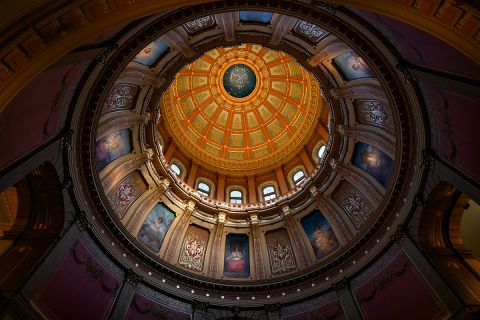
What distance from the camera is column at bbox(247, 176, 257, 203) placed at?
85.4 ft

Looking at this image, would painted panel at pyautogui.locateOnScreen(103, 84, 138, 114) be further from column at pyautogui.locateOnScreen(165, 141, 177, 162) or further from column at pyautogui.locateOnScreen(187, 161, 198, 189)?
column at pyautogui.locateOnScreen(187, 161, 198, 189)

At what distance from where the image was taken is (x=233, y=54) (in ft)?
97.5

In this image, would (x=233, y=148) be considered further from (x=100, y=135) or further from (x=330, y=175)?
(x=100, y=135)

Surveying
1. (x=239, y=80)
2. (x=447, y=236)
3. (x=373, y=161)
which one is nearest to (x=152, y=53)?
(x=373, y=161)

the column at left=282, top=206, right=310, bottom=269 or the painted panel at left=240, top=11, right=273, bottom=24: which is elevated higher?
the painted panel at left=240, top=11, right=273, bottom=24

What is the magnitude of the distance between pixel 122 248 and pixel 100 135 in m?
5.93

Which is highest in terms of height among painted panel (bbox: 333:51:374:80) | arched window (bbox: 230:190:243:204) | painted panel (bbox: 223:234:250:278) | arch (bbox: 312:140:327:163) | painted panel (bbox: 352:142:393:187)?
arch (bbox: 312:140:327:163)

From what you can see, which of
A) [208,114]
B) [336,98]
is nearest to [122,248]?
[336,98]

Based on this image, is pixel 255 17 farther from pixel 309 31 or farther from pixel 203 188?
pixel 203 188

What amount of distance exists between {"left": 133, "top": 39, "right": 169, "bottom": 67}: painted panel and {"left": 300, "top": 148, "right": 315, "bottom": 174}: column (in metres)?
13.7

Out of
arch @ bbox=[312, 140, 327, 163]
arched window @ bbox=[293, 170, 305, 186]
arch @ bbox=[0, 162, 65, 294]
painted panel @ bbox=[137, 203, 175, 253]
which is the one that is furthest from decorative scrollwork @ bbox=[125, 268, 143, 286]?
arch @ bbox=[312, 140, 327, 163]

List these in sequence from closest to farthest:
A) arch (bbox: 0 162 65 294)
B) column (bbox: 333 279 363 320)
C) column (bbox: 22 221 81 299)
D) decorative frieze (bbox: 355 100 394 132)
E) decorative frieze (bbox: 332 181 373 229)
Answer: column (bbox: 22 221 81 299) < arch (bbox: 0 162 65 294) < column (bbox: 333 279 363 320) < decorative frieze (bbox: 355 100 394 132) < decorative frieze (bbox: 332 181 373 229)

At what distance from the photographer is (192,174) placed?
A: 26.2 metres

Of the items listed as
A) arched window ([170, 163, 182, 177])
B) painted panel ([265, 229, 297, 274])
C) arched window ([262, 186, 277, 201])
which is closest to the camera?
painted panel ([265, 229, 297, 274])
